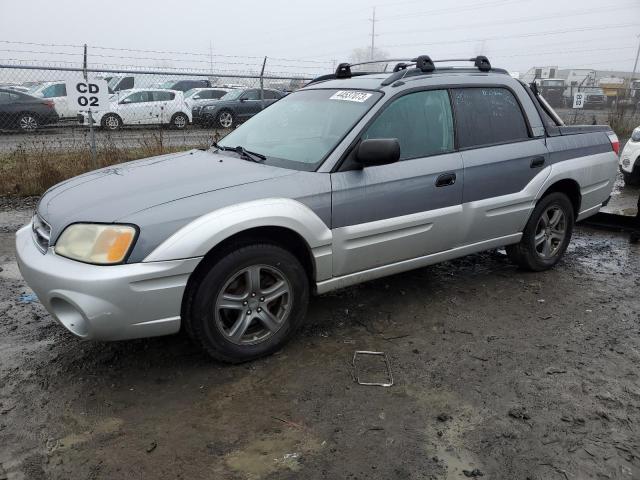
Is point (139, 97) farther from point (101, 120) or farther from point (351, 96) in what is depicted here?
point (351, 96)

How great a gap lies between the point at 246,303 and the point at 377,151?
1239 millimetres

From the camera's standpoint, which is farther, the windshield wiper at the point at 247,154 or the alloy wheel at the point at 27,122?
the alloy wheel at the point at 27,122

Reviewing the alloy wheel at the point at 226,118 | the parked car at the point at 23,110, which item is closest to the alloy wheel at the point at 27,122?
the parked car at the point at 23,110

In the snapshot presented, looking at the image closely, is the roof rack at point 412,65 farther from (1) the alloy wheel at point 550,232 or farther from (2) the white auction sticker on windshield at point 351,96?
(1) the alloy wheel at point 550,232

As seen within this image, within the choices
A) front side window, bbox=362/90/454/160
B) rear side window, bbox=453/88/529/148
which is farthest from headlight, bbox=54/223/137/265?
rear side window, bbox=453/88/529/148

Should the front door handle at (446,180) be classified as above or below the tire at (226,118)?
below

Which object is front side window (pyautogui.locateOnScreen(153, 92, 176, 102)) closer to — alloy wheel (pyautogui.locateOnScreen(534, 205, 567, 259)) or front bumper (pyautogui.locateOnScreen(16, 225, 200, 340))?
alloy wheel (pyautogui.locateOnScreen(534, 205, 567, 259))

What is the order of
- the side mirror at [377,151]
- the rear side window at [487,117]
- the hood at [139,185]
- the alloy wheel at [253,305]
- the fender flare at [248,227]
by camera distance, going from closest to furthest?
the fender flare at [248,227], the hood at [139,185], the alloy wheel at [253,305], the side mirror at [377,151], the rear side window at [487,117]

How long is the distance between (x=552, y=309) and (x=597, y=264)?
55.9 inches

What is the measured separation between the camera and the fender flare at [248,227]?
2797 millimetres

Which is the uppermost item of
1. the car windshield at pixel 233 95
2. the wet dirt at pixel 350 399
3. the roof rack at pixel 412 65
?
the car windshield at pixel 233 95

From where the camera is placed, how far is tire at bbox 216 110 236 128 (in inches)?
682

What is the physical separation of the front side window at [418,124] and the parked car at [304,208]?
0.01 metres

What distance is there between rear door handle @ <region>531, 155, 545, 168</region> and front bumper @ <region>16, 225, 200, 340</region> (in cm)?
295
